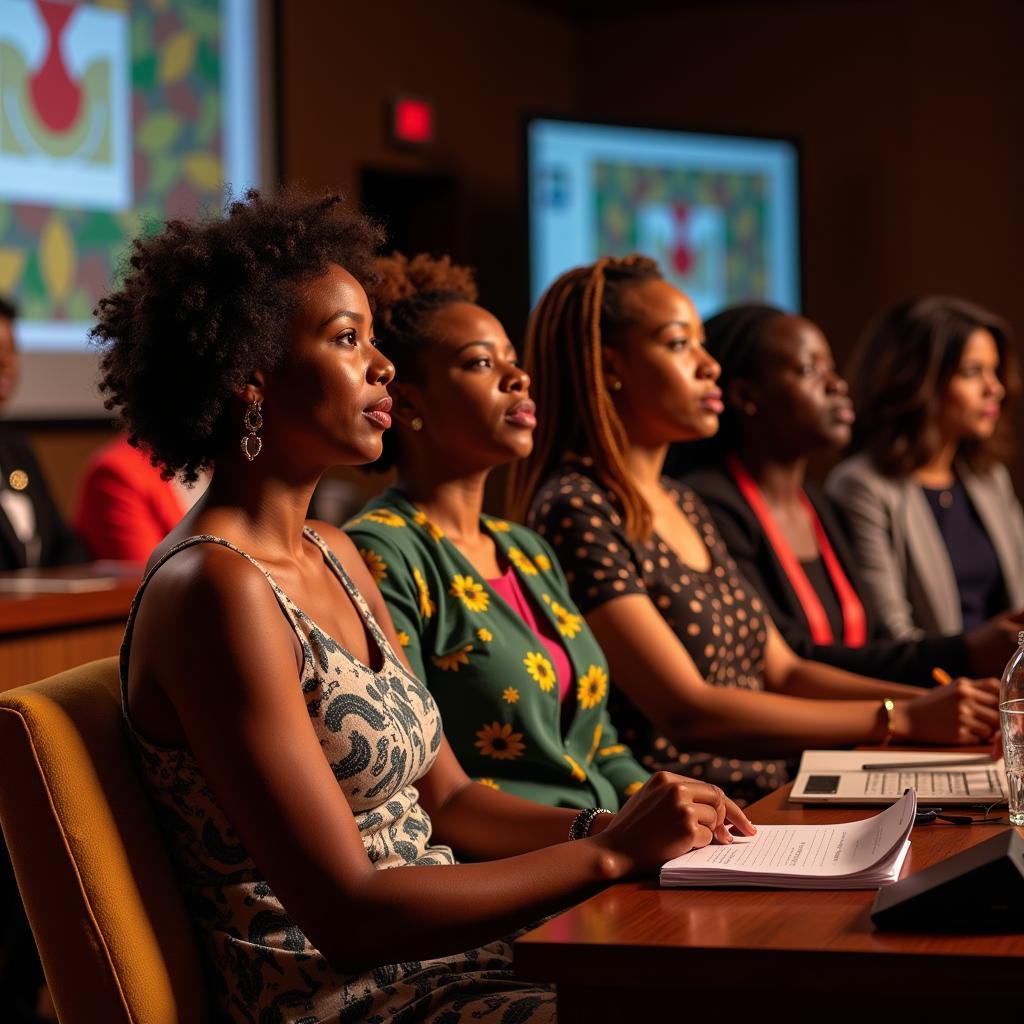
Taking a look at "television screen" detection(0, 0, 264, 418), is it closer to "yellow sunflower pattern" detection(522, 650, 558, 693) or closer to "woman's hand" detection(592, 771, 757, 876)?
"yellow sunflower pattern" detection(522, 650, 558, 693)

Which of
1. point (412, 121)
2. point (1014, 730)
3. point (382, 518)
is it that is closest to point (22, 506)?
point (412, 121)

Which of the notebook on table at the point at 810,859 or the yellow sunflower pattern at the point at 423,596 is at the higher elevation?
the yellow sunflower pattern at the point at 423,596

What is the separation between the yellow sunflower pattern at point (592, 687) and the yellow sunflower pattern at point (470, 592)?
0.63ft

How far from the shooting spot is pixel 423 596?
6.15 feet

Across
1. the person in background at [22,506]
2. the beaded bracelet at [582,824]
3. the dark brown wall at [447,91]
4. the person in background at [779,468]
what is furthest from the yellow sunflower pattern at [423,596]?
the dark brown wall at [447,91]

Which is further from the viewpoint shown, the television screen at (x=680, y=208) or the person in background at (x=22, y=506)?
the television screen at (x=680, y=208)

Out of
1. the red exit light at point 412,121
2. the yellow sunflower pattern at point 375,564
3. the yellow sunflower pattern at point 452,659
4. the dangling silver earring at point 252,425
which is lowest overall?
the yellow sunflower pattern at point 452,659

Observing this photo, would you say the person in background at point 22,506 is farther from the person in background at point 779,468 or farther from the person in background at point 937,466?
the person in background at point 937,466

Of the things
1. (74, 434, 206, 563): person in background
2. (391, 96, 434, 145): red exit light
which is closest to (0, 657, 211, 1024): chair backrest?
(74, 434, 206, 563): person in background

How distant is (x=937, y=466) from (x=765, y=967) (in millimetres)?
2884

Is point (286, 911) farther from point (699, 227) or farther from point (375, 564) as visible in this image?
point (699, 227)

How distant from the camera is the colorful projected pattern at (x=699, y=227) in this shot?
5.61 m

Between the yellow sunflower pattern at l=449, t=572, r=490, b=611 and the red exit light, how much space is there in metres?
3.76

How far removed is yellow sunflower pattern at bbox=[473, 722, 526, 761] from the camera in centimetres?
187
